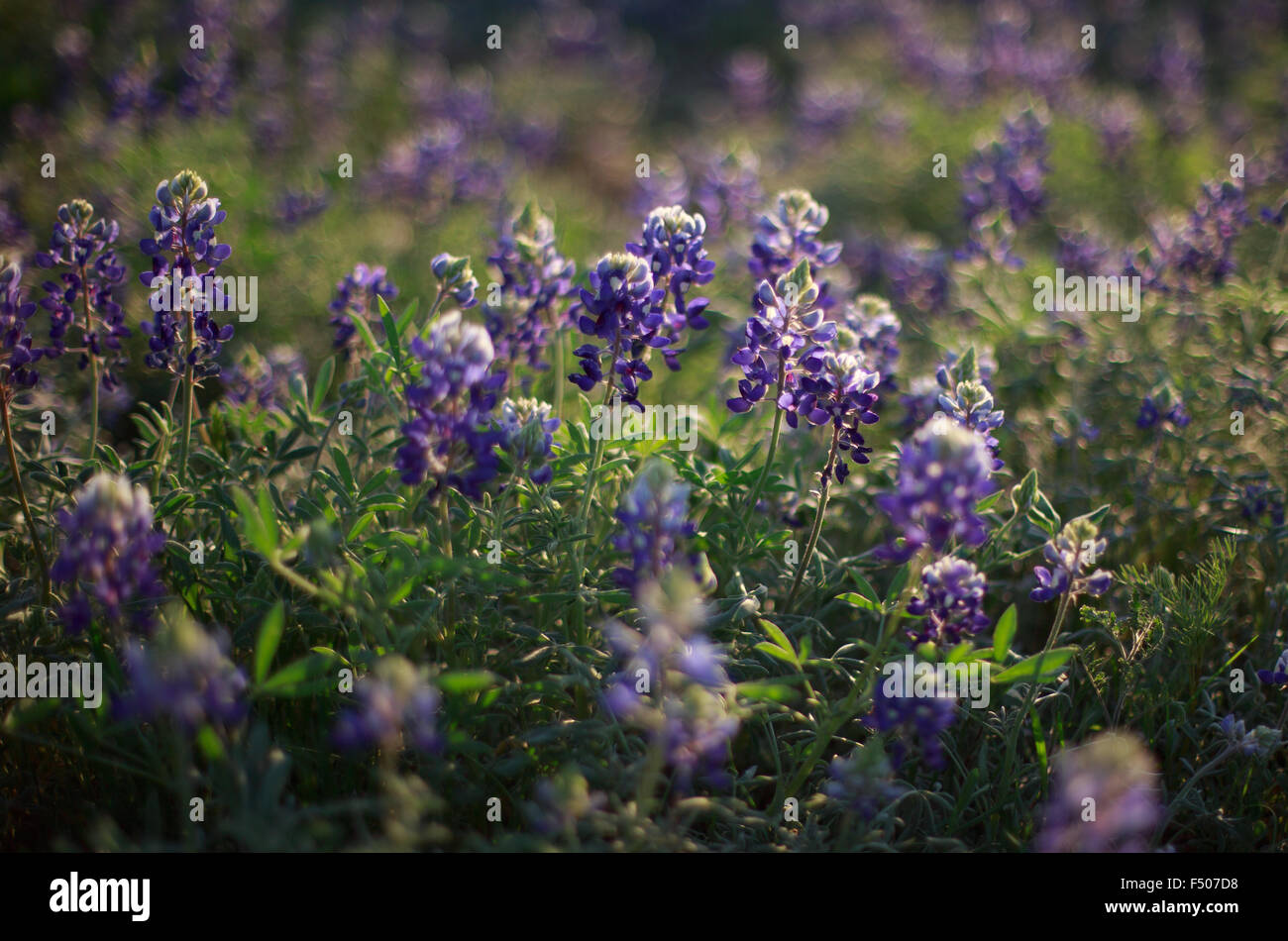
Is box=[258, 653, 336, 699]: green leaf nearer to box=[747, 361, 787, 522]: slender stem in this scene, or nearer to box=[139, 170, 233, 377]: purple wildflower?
box=[139, 170, 233, 377]: purple wildflower

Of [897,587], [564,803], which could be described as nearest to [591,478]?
[897,587]

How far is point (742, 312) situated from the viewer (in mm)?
5453

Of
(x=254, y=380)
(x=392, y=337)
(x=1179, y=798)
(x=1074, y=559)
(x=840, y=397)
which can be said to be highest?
(x=254, y=380)

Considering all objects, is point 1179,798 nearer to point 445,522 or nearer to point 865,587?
point 865,587

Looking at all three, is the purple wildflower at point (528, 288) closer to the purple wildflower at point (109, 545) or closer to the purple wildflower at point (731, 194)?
the purple wildflower at point (109, 545)

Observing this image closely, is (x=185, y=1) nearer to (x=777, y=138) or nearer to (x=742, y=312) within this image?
(x=777, y=138)

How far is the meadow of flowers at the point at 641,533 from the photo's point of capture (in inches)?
89.2

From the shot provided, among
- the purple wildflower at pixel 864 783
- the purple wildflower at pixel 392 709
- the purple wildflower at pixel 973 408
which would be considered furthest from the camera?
the purple wildflower at pixel 973 408

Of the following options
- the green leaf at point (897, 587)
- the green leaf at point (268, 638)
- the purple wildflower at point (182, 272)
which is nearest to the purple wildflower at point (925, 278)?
the green leaf at point (897, 587)

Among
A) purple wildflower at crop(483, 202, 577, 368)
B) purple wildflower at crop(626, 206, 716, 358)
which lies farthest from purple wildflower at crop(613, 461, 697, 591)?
purple wildflower at crop(483, 202, 577, 368)

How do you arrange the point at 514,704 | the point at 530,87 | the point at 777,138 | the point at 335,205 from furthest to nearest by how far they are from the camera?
1. the point at 530,87
2. the point at 777,138
3. the point at 335,205
4. the point at 514,704

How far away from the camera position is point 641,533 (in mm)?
2318

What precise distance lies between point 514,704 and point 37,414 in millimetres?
2964
